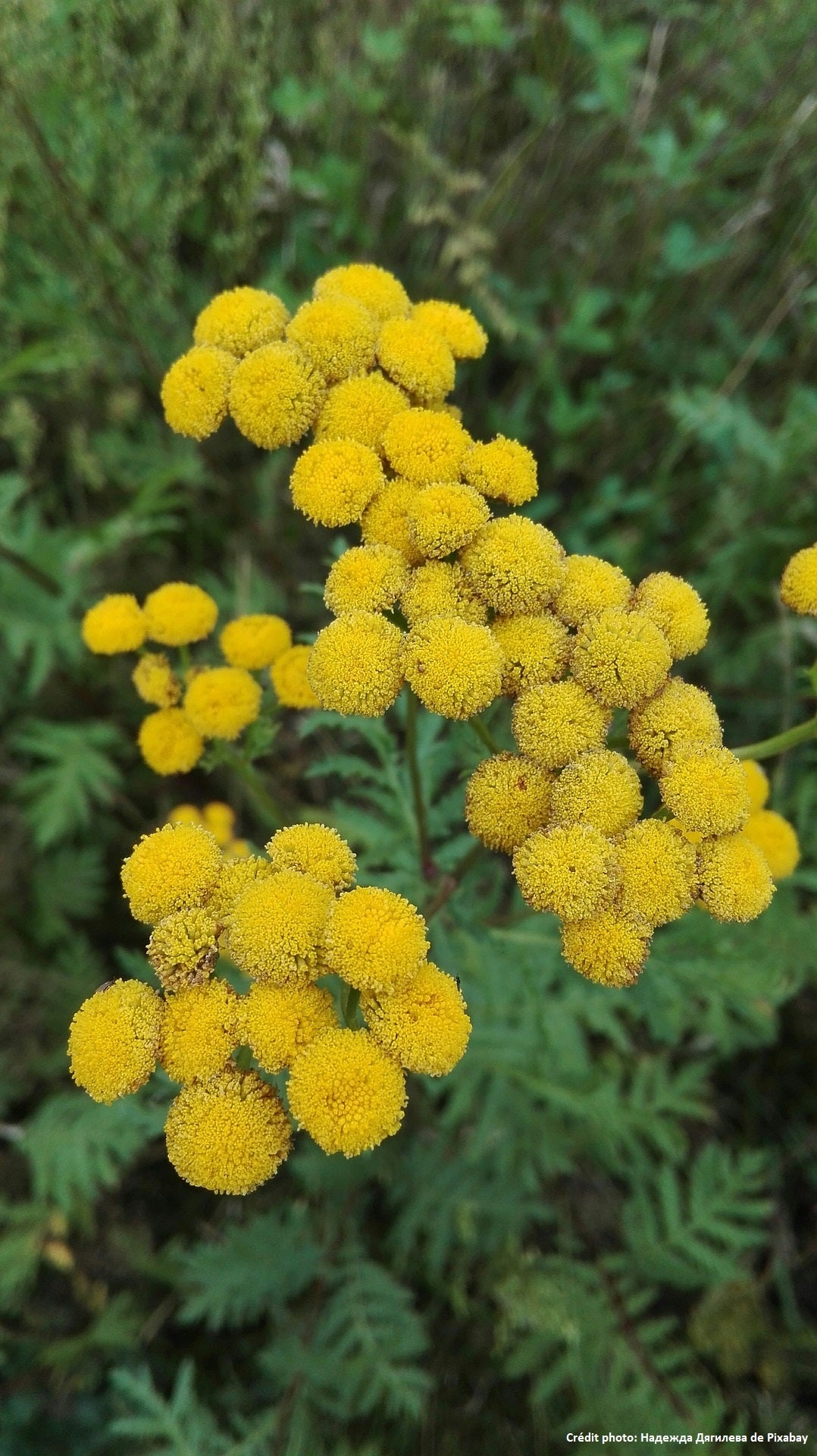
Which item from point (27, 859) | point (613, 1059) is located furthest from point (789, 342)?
point (27, 859)

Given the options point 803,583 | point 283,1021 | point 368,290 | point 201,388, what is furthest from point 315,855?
point 368,290

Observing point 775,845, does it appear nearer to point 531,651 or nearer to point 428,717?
point 531,651

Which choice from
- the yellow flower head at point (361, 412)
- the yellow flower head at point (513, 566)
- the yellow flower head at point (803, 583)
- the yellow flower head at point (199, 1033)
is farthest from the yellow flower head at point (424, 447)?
the yellow flower head at point (199, 1033)

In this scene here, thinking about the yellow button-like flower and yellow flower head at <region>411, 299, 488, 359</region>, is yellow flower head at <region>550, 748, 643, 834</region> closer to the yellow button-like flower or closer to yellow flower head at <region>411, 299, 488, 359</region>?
the yellow button-like flower

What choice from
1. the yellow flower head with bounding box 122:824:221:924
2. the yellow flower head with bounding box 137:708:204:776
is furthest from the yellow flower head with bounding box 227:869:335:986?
the yellow flower head with bounding box 137:708:204:776

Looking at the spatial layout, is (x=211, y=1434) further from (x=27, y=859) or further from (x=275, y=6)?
(x=275, y=6)
